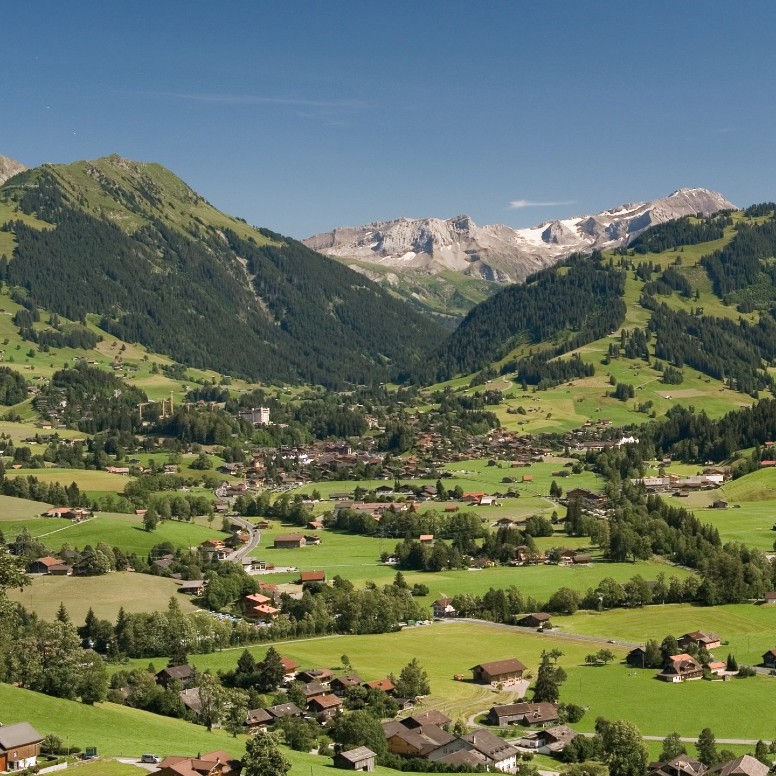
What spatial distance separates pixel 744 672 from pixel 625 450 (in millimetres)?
114172

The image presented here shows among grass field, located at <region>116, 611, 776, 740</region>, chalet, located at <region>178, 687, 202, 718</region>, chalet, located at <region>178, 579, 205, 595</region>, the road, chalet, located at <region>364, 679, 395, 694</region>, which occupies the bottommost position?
grass field, located at <region>116, 611, 776, 740</region>

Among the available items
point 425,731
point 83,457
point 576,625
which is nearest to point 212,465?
point 83,457

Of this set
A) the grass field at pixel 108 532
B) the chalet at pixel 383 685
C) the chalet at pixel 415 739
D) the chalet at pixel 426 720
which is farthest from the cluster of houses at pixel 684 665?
the grass field at pixel 108 532

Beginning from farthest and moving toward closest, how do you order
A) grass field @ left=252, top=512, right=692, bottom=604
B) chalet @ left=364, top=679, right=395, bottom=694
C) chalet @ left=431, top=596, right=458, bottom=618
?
grass field @ left=252, top=512, right=692, bottom=604
chalet @ left=431, top=596, right=458, bottom=618
chalet @ left=364, top=679, right=395, bottom=694

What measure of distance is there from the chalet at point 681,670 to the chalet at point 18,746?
1659 inches

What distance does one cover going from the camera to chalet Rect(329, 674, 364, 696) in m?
74.1

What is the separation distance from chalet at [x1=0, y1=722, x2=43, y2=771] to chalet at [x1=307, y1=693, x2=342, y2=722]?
795 inches

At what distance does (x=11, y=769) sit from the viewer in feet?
167

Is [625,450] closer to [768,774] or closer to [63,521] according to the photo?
[63,521]

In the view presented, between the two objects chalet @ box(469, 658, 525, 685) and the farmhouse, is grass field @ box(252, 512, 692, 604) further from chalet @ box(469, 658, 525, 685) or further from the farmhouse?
the farmhouse

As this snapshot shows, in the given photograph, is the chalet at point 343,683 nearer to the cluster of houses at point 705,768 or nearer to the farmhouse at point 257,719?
the farmhouse at point 257,719

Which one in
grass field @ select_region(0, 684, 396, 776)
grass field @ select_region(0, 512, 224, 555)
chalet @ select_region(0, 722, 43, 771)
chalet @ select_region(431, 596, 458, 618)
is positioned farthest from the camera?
grass field @ select_region(0, 512, 224, 555)

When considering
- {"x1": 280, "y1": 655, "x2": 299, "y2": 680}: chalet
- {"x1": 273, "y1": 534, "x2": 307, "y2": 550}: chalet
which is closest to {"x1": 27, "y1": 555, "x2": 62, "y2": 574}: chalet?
{"x1": 273, "y1": 534, "x2": 307, "y2": 550}: chalet

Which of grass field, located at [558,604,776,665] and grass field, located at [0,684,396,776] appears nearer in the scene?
grass field, located at [0,684,396,776]
